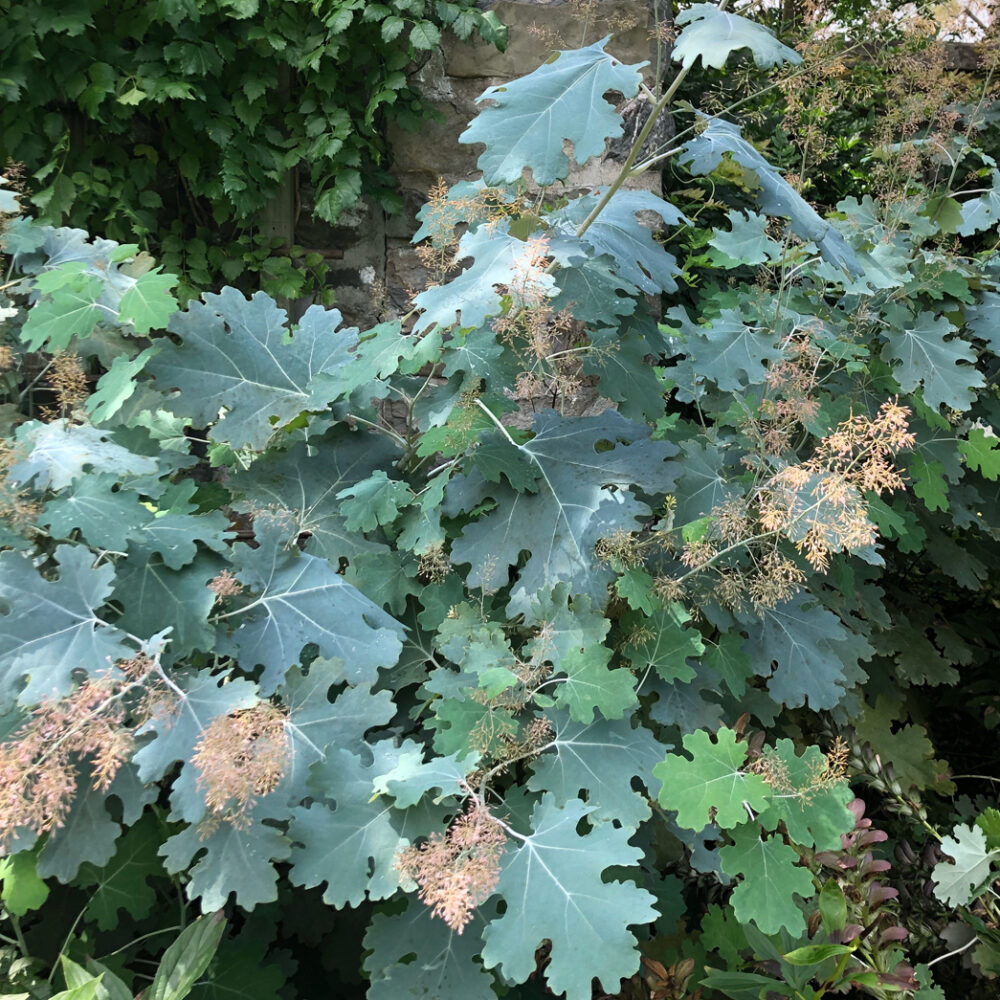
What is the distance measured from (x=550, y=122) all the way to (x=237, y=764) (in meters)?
0.98

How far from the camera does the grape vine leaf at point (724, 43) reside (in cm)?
105

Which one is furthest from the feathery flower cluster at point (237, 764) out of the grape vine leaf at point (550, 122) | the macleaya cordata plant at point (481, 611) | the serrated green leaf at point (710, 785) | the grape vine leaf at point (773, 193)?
the grape vine leaf at point (773, 193)

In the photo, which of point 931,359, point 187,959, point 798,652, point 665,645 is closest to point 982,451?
point 931,359

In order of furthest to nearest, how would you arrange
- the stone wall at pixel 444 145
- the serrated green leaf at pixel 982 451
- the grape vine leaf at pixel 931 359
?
the stone wall at pixel 444 145 < the serrated green leaf at pixel 982 451 < the grape vine leaf at pixel 931 359

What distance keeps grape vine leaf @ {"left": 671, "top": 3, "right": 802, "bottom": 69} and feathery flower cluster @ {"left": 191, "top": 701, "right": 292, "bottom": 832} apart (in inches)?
39.9

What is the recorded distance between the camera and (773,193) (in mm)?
1308

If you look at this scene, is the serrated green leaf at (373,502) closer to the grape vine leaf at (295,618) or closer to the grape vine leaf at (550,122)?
the grape vine leaf at (295,618)

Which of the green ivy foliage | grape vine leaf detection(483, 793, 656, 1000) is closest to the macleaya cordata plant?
grape vine leaf detection(483, 793, 656, 1000)

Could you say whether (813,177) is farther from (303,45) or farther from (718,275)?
(303,45)

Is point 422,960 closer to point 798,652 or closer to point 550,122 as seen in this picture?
point 798,652

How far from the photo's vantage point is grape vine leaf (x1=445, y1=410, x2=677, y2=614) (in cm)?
129

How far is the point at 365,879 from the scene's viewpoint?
3.52 ft

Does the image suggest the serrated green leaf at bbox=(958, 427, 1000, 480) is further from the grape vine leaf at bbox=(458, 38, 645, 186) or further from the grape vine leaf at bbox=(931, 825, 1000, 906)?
the grape vine leaf at bbox=(458, 38, 645, 186)

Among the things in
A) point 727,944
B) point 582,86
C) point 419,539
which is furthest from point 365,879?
point 582,86
